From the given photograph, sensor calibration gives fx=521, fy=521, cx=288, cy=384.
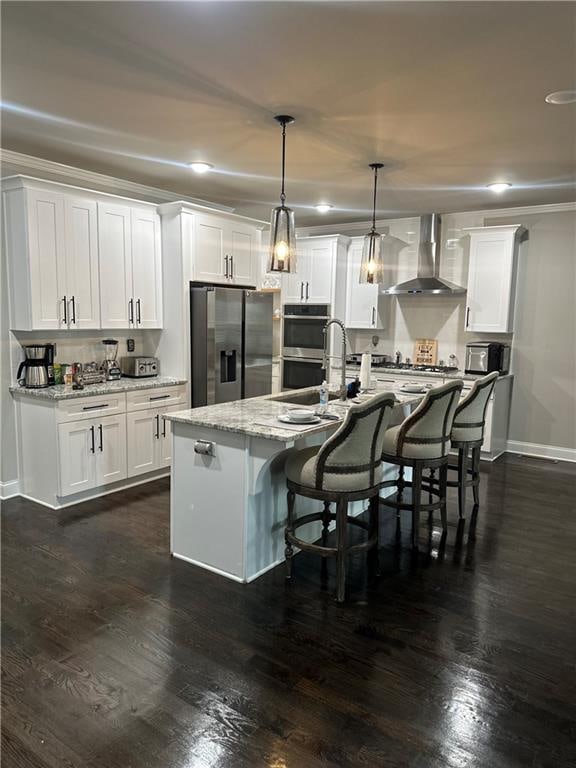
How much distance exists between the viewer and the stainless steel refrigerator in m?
4.88

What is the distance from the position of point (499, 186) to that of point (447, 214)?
1.38 metres

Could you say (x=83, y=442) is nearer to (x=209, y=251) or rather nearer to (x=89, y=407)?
(x=89, y=407)

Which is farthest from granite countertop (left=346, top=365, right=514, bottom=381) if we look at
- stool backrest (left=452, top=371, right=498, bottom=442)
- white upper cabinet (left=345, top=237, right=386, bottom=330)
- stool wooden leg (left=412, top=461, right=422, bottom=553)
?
stool wooden leg (left=412, top=461, right=422, bottom=553)

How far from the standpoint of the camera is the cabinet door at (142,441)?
14.6 feet

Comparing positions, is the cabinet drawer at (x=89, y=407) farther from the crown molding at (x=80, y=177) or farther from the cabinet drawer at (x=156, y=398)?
the crown molding at (x=80, y=177)

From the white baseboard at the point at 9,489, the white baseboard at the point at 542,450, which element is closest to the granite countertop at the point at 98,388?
the white baseboard at the point at 9,489

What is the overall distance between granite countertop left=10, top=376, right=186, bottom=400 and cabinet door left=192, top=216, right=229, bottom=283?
1046 mm

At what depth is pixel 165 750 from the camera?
5.94 feet

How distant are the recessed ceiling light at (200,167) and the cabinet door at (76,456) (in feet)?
7.25

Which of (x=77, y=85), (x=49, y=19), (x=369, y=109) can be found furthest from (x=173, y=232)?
(x=49, y=19)

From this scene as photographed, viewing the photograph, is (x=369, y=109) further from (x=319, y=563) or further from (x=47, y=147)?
(x=319, y=563)

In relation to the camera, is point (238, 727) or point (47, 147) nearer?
point (238, 727)

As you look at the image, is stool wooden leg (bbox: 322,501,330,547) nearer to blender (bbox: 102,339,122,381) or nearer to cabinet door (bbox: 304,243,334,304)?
blender (bbox: 102,339,122,381)

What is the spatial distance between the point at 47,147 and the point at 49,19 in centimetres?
190
